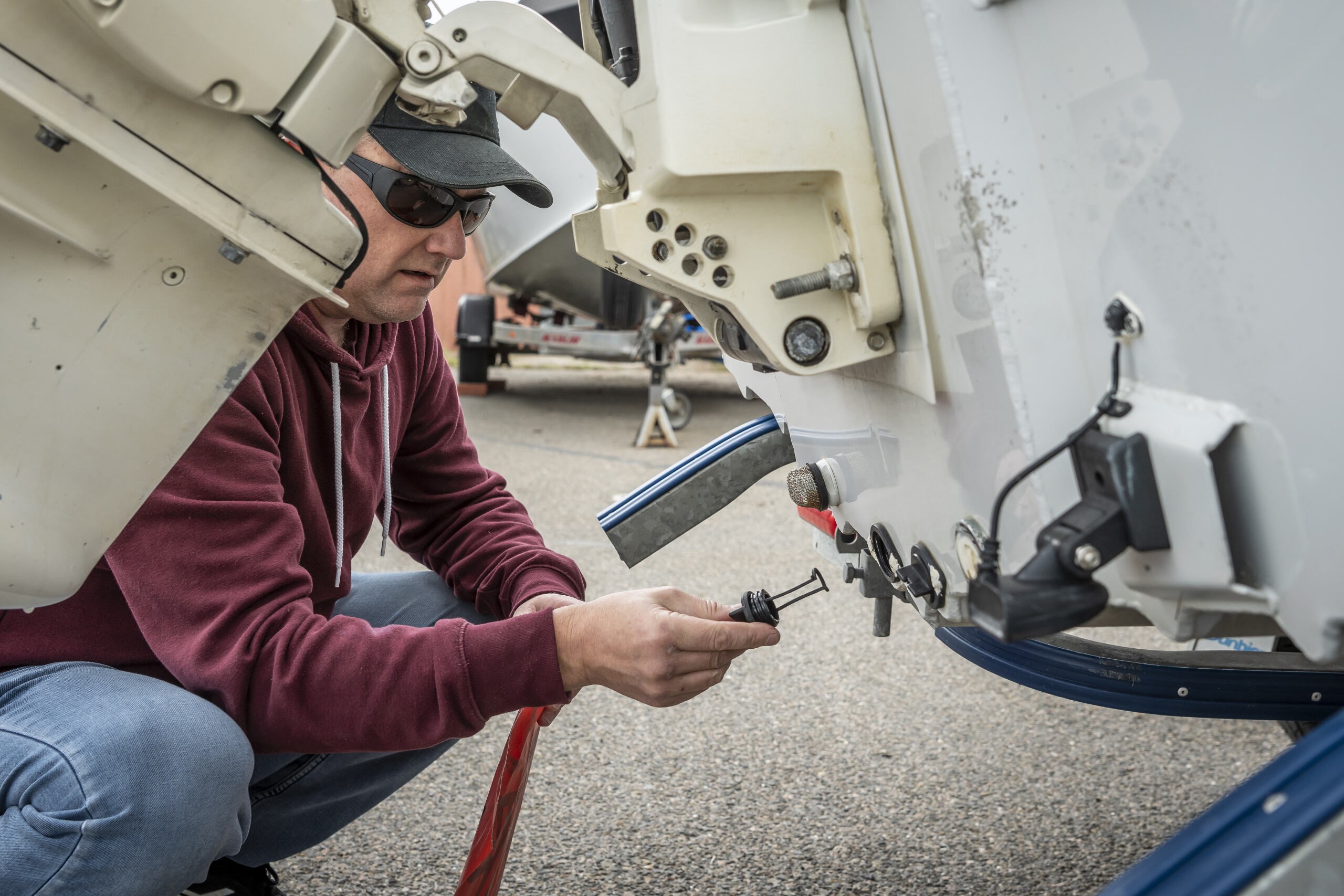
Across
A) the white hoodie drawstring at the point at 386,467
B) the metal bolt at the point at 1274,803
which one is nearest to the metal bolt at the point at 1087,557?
the metal bolt at the point at 1274,803

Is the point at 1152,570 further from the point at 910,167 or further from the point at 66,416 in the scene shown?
the point at 66,416

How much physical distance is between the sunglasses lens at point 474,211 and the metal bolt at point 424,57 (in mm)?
550

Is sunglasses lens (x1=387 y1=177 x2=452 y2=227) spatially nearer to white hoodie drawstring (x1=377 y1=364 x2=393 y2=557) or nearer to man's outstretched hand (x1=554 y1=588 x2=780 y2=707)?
white hoodie drawstring (x1=377 y1=364 x2=393 y2=557)

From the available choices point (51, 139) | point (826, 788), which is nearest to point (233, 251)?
point (51, 139)

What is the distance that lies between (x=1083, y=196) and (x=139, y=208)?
85 centimetres

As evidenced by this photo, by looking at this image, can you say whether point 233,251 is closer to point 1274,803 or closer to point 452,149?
point 452,149

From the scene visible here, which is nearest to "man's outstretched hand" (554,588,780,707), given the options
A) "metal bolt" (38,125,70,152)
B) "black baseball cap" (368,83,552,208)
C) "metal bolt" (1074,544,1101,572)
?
"metal bolt" (1074,544,1101,572)

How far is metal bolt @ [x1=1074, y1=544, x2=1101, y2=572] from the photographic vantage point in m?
0.86

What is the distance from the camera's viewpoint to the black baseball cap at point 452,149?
1.46m

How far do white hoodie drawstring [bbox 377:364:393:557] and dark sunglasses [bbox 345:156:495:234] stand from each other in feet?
0.94

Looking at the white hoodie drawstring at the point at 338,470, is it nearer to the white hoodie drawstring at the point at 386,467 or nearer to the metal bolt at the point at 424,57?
the white hoodie drawstring at the point at 386,467

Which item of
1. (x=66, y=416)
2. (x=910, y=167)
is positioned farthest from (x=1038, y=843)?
(x=66, y=416)

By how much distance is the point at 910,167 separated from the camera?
1.04 metres

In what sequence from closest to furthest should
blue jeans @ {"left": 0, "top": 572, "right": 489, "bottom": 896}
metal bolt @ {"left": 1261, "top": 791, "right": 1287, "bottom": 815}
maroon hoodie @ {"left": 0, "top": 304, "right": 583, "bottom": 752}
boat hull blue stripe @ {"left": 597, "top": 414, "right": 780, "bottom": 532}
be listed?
metal bolt @ {"left": 1261, "top": 791, "right": 1287, "bottom": 815} → blue jeans @ {"left": 0, "top": 572, "right": 489, "bottom": 896} → maroon hoodie @ {"left": 0, "top": 304, "right": 583, "bottom": 752} → boat hull blue stripe @ {"left": 597, "top": 414, "right": 780, "bottom": 532}
